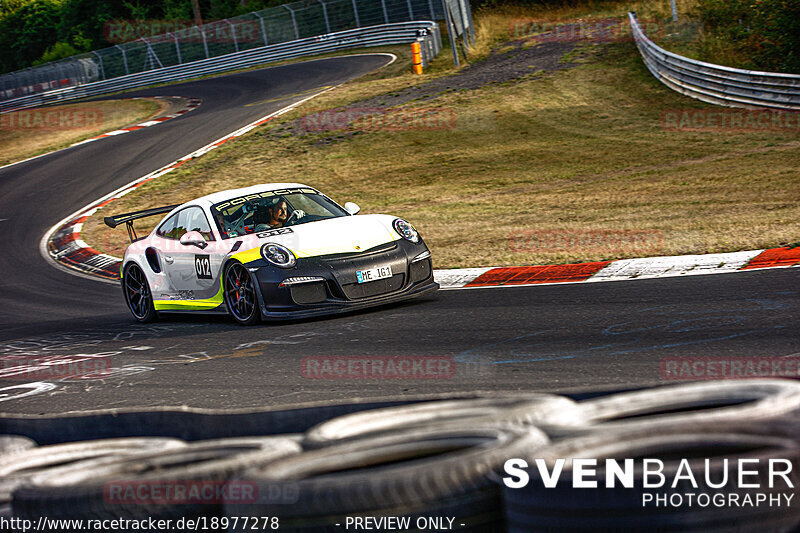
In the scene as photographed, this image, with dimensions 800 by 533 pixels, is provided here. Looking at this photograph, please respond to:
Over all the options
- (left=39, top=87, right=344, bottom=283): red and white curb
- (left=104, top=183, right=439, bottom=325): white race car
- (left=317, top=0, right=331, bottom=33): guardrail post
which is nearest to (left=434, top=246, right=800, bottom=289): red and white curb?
(left=104, top=183, right=439, bottom=325): white race car

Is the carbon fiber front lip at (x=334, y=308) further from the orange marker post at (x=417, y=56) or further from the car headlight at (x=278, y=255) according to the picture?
the orange marker post at (x=417, y=56)

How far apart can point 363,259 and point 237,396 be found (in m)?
2.75

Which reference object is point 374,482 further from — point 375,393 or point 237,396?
point 237,396

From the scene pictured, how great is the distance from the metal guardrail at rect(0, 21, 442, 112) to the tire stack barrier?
38616 millimetres

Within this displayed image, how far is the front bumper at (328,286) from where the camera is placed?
7949 millimetres

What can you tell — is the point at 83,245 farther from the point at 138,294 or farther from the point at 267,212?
the point at 267,212

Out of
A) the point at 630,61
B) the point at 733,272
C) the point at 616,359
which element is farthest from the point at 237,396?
the point at 630,61

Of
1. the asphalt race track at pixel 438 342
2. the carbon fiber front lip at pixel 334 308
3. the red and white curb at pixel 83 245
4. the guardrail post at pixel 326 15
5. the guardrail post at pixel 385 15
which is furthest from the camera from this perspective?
the guardrail post at pixel 326 15

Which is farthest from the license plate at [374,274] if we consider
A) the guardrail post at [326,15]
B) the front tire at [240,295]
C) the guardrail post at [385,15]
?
the guardrail post at [326,15]

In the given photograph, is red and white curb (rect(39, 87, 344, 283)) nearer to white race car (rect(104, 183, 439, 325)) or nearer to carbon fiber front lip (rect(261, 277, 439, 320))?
white race car (rect(104, 183, 439, 325))

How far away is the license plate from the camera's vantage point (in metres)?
8.01

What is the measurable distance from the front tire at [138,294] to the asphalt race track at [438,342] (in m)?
0.19

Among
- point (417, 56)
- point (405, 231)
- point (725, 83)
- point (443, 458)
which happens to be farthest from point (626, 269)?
point (417, 56)

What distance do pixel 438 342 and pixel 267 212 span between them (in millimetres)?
3285
